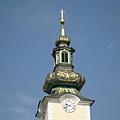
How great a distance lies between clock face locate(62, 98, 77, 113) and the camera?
3016 centimetres

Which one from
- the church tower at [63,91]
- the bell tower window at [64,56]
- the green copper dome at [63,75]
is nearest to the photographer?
the church tower at [63,91]

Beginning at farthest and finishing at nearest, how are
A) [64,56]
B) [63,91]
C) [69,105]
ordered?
[64,56] < [63,91] < [69,105]

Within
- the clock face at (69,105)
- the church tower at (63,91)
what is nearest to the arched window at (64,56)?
the church tower at (63,91)

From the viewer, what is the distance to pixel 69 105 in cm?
3031

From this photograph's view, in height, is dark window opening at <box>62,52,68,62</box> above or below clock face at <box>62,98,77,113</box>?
above

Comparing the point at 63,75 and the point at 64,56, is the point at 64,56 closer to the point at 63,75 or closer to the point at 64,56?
the point at 64,56

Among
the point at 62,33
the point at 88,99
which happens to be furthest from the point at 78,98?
the point at 62,33

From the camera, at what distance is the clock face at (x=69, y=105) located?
98.9ft

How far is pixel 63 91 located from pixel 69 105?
3.43 feet

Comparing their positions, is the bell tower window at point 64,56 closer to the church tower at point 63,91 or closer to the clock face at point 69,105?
the church tower at point 63,91

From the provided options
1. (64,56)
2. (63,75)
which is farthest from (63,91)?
(64,56)

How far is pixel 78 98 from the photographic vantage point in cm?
3050

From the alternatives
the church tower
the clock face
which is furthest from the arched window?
the clock face

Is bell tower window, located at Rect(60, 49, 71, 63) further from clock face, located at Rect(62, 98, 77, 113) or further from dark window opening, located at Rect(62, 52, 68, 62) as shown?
clock face, located at Rect(62, 98, 77, 113)
